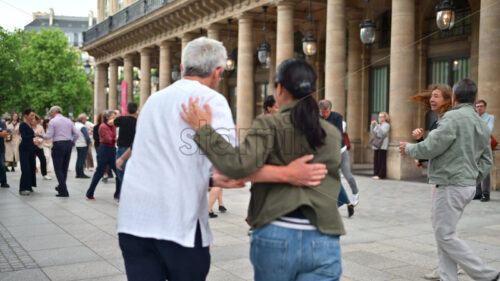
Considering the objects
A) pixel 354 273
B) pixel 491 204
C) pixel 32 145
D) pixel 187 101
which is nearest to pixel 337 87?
pixel 491 204


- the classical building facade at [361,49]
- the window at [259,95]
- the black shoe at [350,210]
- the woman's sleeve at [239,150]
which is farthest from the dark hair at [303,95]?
the window at [259,95]

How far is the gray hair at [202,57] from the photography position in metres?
2.74

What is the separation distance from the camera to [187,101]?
2629 mm

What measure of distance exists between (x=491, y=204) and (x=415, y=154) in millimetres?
6703

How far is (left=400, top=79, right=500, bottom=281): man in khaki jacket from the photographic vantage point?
4.46m

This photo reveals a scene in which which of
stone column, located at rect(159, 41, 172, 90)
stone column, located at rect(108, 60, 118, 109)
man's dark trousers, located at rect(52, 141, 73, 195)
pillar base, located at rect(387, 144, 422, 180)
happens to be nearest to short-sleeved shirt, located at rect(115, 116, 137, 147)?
man's dark trousers, located at rect(52, 141, 73, 195)

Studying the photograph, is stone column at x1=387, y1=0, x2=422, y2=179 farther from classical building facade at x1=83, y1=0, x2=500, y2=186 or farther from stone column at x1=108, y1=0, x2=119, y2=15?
stone column at x1=108, y1=0, x2=119, y2=15

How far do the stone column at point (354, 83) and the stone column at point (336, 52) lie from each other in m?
3.93

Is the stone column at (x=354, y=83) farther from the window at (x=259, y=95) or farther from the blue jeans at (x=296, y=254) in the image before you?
the blue jeans at (x=296, y=254)

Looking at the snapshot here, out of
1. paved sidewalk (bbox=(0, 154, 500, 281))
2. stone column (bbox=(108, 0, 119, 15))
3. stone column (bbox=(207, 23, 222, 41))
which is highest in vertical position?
stone column (bbox=(108, 0, 119, 15))

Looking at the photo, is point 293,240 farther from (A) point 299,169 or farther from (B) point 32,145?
(B) point 32,145

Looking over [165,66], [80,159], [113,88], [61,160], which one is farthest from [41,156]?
[113,88]

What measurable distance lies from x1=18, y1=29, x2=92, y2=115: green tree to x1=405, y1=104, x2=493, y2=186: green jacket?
2133 inches

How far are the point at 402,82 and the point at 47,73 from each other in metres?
47.4
